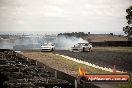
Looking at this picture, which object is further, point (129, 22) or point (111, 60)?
point (129, 22)

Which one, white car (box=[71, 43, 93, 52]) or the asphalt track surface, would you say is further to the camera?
white car (box=[71, 43, 93, 52])

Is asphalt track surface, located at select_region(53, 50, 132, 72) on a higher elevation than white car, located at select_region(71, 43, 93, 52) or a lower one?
lower

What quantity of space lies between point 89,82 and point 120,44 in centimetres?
5484

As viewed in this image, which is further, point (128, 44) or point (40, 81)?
point (128, 44)

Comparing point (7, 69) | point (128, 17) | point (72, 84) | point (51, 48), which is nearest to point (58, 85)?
point (72, 84)

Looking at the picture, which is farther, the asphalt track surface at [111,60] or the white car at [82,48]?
the white car at [82,48]

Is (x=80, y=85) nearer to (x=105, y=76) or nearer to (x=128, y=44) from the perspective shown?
(x=105, y=76)

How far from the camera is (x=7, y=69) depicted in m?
17.0

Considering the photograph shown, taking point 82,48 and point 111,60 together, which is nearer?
point 111,60

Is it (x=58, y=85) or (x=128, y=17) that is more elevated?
(x=128, y=17)

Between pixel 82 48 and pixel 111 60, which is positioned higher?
pixel 82 48

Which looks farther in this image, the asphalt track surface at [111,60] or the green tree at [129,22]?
the green tree at [129,22]

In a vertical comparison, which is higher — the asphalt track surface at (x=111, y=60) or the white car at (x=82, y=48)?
the white car at (x=82, y=48)

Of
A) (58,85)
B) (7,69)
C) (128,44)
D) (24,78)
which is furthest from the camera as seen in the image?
(128,44)
